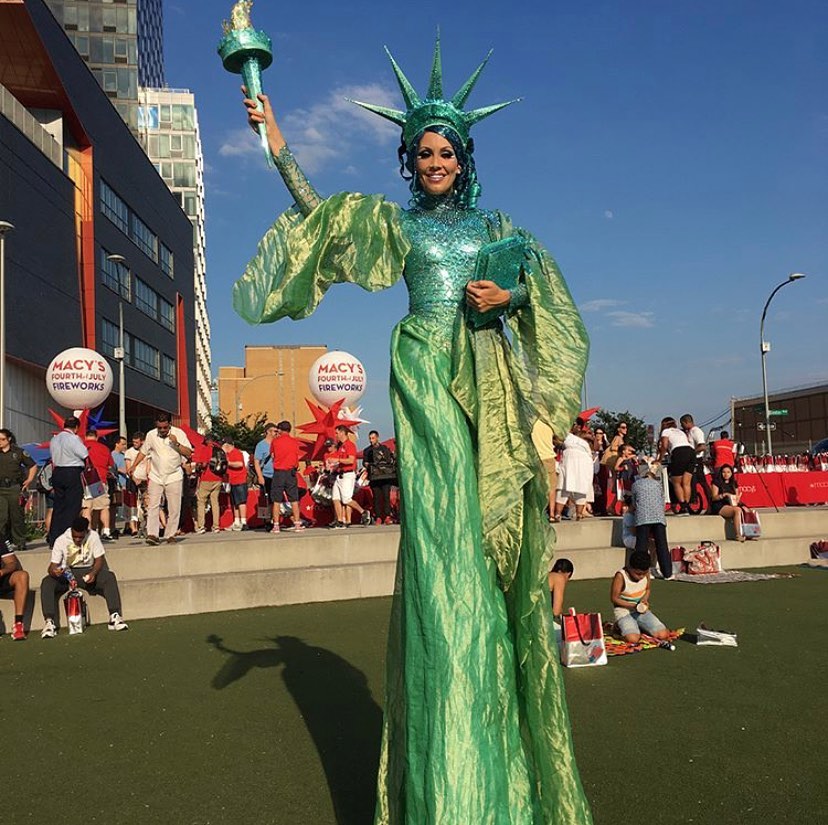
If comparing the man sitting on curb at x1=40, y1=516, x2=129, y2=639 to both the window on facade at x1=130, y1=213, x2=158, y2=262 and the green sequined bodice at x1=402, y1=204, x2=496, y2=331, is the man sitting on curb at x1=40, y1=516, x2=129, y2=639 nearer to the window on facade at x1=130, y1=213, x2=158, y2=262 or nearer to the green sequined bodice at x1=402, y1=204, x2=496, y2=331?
the green sequined bodice at x1=402, y1=204, x2=496, y2=331

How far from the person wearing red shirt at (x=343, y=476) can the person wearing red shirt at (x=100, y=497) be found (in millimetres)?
3189

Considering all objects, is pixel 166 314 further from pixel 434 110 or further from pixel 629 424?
pixel 434 110

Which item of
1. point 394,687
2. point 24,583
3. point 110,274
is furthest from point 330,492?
point 110,274

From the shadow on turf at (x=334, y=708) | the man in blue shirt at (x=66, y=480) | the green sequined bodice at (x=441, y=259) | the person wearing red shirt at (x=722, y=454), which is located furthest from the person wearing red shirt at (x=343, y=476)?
the green sequined bodice at (x=441, y=259)

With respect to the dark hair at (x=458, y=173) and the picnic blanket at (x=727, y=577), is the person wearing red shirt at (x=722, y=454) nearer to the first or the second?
the picnic blanket at (x=727, y=577)

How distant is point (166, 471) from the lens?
33.5ft

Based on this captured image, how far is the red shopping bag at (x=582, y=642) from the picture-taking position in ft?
20.5

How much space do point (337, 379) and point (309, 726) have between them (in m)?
12.0

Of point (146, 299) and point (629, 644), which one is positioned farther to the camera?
point (146, 299)

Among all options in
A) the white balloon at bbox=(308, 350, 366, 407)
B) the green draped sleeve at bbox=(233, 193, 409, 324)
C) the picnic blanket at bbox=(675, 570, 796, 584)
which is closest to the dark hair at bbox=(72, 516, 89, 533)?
the green draped sleeve at bbox=(233, 193, 409, 324)

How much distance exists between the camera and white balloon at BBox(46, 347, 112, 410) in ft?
49.4

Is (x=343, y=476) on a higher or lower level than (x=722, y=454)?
lower

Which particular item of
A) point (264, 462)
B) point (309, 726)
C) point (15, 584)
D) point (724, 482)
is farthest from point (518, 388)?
point (724, 482)

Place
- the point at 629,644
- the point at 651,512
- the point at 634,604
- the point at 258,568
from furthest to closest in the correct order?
the point at 651,512
the point at 258,568
the point at 634,604
the point at 629,644
